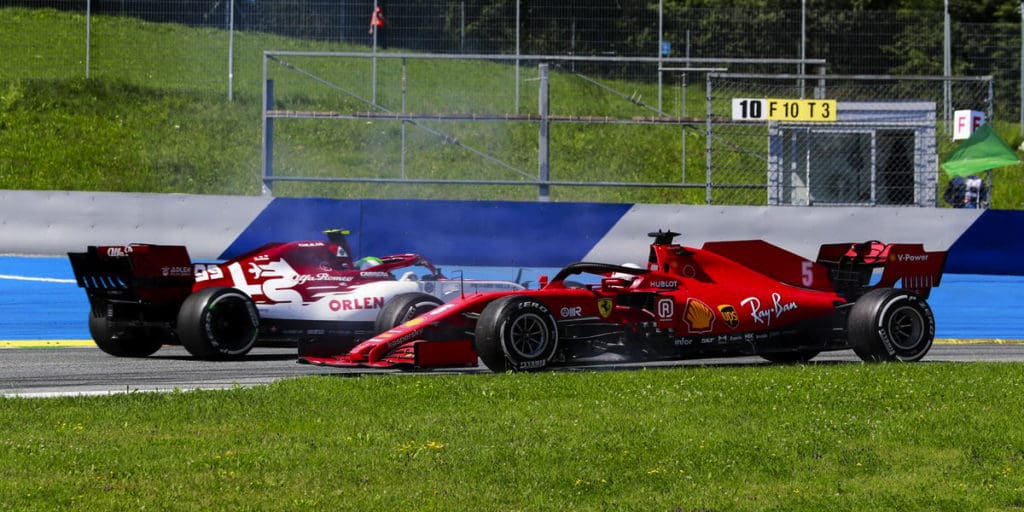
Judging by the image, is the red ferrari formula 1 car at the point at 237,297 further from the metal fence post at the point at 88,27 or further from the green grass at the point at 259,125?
the metal fence post at the point at 88,27

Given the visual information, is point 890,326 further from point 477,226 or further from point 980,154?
point 980,154

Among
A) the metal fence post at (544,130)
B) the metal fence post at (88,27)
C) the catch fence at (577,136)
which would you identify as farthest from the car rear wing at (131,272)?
the metal fence post at (88,27)

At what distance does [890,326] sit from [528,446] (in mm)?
5397

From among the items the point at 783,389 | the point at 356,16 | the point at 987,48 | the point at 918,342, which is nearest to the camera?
the point at 783,389

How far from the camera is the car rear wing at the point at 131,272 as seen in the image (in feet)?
40.8

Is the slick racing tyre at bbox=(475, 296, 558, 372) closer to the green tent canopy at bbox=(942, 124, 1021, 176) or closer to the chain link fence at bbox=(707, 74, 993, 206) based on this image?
the chain link fence at bbox=(707, 74, 993, 206)

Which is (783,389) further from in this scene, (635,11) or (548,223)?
(635,11)

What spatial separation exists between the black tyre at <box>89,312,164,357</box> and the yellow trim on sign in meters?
1.37

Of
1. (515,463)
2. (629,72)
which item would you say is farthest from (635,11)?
(515,463)

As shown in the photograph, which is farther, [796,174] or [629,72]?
[629,72]

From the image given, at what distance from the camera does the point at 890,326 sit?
1170 cm

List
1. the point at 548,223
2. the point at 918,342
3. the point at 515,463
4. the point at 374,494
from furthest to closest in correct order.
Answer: the point at 548,223
the point at 918,342
the point at 515,463
the point at 374,494

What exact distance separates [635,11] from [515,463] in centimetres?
1854

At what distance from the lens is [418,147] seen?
26812 mm
